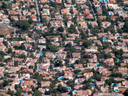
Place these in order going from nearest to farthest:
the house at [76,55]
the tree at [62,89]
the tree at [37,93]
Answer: the tree at [37,93] → the tree at [62,89] → the house at [76,55]

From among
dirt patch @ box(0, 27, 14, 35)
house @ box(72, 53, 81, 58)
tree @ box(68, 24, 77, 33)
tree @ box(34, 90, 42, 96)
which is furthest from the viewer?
tree @ box(68, 24, 77, 33)

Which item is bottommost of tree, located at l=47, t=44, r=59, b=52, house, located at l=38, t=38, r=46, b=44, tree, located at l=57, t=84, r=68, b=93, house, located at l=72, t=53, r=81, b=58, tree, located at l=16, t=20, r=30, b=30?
tree, located at l=57, t=84, r=68, b=93

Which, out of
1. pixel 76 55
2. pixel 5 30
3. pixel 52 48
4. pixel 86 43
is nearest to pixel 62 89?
pixel 76 55

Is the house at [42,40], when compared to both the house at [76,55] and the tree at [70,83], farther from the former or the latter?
the tree at [70,83]

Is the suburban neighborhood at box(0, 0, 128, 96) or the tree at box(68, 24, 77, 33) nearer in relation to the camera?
the suburban neighborhood at box(0, 0, 128, 96)

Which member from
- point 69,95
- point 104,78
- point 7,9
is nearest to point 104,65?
point 104,78

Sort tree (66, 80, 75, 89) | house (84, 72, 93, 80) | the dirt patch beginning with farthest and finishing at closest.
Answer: the dirt patch
house (84, 72, 93, 80)
tree (66, 80, 75, 89)

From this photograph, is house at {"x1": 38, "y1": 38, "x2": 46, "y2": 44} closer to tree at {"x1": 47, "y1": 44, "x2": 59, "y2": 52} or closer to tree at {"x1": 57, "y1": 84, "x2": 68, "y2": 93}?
tree at {"x1": 47, "y1": 44, "x2": 59, "y2": 52}

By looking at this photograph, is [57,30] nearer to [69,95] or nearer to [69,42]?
[69,42]

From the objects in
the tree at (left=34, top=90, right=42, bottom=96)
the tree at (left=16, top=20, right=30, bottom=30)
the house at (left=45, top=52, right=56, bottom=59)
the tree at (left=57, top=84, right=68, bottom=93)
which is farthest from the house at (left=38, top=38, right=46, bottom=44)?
the tree at (left=34, top=90, right=42, bottom=96)

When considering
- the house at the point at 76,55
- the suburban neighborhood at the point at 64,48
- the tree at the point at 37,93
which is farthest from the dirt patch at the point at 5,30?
the tree at the point at 37,93

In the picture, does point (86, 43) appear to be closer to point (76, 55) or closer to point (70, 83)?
point (76, 55)
